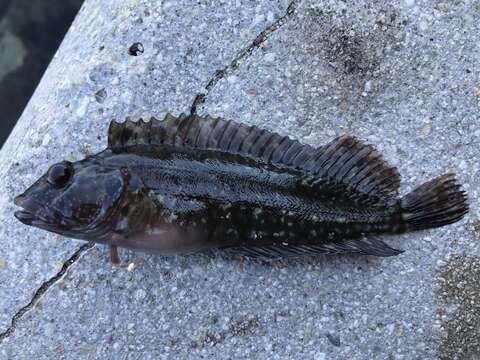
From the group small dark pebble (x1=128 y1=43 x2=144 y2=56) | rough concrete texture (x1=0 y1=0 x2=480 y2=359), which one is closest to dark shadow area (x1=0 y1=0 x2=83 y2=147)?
rough concrete texture (x1=0 y1=0 x2=480 y2=359)

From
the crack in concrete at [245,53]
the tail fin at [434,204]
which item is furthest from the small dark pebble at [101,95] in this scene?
the tail fin at [434,204]

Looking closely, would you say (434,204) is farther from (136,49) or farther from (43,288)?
(43,288)

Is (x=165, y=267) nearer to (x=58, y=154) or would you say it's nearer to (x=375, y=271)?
(x=58, y=154)

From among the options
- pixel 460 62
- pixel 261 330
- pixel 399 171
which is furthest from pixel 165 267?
pixel 460 62

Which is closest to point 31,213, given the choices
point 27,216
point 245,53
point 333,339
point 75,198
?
point 27,216

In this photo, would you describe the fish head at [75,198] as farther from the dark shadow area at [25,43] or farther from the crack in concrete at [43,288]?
the dark shadow area at [25,43]

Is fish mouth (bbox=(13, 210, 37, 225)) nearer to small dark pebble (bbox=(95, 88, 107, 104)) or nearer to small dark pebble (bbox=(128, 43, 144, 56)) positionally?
small dark pebble (bbox=(95, 88, 107, 104))

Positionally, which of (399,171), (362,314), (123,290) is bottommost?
(123,290)
